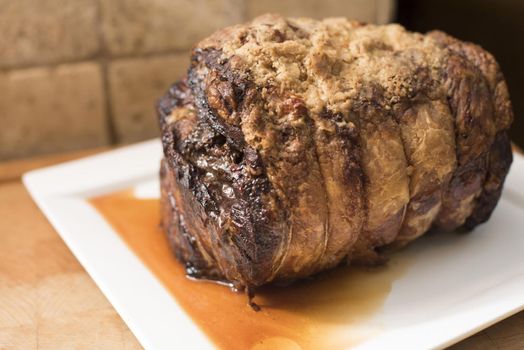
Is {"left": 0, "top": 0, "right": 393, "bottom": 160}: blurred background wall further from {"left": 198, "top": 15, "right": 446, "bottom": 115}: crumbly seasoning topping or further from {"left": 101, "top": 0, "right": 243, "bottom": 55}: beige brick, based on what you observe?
{"left": 198, "top": 15, "right": 446, "bottom": 115}: crumbly seasoning topping

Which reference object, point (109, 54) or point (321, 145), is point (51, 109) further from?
point (321, 145)

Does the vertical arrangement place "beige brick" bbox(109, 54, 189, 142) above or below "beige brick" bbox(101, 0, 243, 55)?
below

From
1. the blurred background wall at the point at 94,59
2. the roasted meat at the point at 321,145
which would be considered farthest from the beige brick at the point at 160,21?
the roasted meat at the point at 321,145

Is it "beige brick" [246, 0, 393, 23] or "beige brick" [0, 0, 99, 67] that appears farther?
"beige brick" [246, 0, 393, 23]

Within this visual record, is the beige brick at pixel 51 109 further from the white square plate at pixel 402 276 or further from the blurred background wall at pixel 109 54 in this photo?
the white square plate at pixel 402 276

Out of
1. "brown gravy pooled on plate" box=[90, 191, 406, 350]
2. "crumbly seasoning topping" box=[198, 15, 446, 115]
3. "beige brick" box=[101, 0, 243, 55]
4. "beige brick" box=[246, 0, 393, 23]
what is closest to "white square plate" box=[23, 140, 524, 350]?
"brown gravy pooled on plate" box=[90, 191, 406, 350]

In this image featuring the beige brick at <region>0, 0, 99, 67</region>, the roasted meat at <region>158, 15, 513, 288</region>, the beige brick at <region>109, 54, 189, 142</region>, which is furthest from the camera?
the beige brick at <region>109, 54, 189, 142</region>

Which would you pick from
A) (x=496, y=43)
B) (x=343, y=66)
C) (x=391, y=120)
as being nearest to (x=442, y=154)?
(x=391, y=120)

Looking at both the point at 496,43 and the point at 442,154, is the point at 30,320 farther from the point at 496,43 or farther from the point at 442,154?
the point at 496,43
